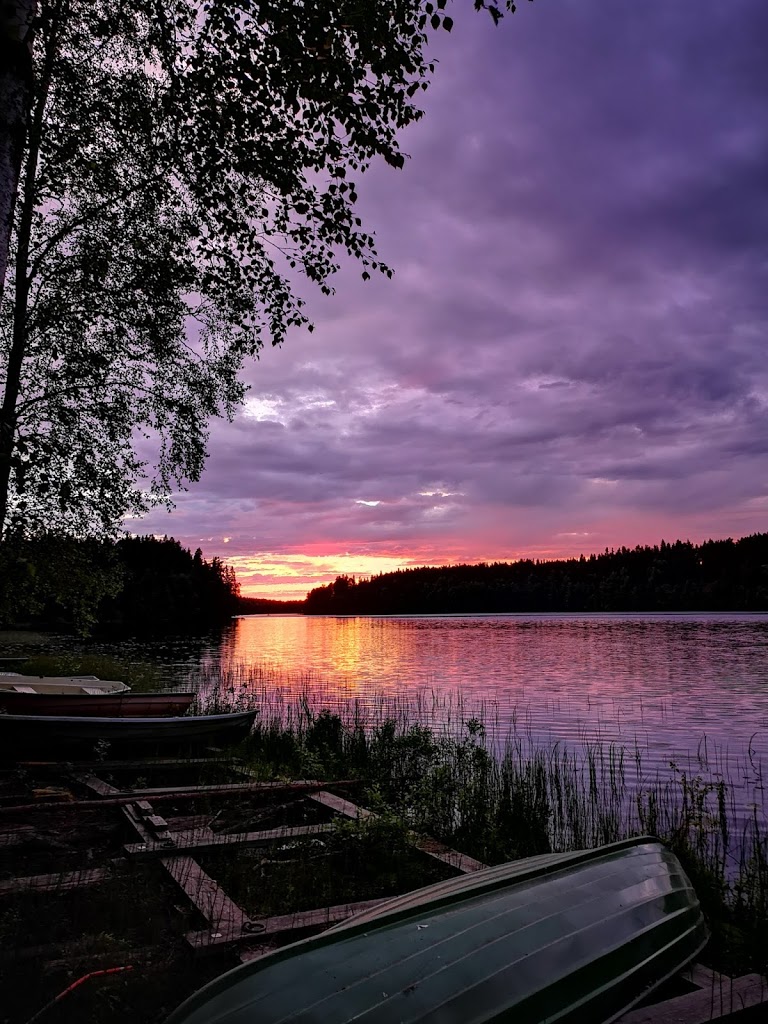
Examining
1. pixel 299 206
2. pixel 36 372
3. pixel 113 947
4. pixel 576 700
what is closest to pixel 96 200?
pixel 36 372

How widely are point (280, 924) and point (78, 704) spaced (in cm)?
913

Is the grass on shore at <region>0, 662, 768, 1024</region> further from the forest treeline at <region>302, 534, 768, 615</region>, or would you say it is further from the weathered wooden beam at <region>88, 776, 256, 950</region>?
the forest treeline at <region>302, 534, 768, 615</region>

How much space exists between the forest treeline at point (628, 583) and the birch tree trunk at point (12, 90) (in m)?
159

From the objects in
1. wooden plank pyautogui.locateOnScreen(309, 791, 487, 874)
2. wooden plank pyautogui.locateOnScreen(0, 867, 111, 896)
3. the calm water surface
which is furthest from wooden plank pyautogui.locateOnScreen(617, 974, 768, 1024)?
the calm water surface

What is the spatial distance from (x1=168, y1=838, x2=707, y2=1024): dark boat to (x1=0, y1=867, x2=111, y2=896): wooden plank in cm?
341

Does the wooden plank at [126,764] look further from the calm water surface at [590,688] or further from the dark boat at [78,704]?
the calm water surface at [590,688]

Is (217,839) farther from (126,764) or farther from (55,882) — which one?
(126,764)

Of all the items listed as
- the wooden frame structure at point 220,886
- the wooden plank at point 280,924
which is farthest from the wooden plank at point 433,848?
the wooden plank at point 280,924

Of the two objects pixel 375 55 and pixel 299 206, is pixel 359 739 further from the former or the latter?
pixel 375 55

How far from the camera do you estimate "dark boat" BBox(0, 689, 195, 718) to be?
1258 centimetres

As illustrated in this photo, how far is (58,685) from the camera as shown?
47.4ft

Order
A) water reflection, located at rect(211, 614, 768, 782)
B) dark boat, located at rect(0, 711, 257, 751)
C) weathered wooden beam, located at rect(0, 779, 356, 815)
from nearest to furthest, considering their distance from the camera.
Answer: weathered wooden beam, located at rect(0, 779, 356, 815) → dark boat, located at rect(0, 711, 257, 751) → water reflection, located at rect(211, 614, 768, 782)

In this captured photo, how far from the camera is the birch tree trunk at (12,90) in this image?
153 inches

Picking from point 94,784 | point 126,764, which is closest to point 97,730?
point 126,764
